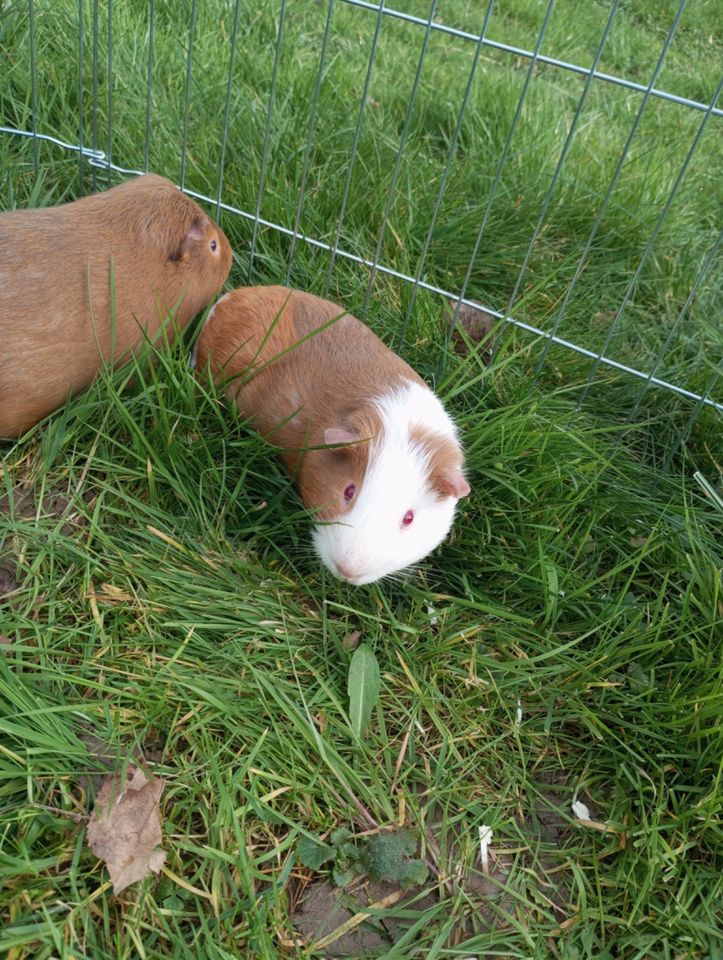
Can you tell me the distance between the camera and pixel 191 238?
2.94m

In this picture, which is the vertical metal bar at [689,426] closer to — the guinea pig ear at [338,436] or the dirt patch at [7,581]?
the guinea pig ear at [338,436]

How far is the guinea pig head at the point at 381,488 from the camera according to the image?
224cm

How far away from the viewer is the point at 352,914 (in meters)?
1.93

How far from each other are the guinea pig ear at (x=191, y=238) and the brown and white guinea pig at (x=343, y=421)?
20 centimetres

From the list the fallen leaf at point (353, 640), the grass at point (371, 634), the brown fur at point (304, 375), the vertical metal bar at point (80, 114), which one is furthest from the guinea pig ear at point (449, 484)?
the vertical metal bar at point (80, 114)

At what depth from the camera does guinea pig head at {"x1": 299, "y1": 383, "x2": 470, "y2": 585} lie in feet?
7.35

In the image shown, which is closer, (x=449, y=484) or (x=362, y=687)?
(x=362, y=687)

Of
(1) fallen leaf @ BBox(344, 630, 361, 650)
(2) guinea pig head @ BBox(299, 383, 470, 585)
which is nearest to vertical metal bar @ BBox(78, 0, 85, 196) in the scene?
(2) guinea pig head @ BBox(299, 383, 470, 585)

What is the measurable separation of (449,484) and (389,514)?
0.75 feet

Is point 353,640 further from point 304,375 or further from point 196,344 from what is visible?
point 196,344

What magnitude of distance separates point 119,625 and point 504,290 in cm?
230

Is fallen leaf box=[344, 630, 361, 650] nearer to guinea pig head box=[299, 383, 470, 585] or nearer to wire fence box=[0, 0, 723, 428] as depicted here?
guinea pig head box=[299, 383, 470, 585]

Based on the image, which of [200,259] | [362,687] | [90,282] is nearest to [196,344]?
[200,259]

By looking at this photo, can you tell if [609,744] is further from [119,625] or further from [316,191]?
[316,191]
